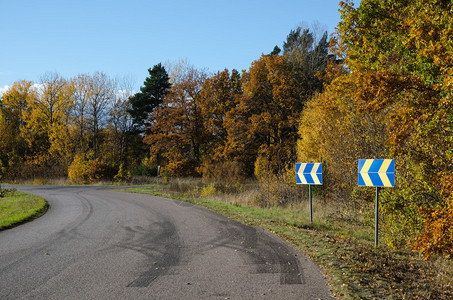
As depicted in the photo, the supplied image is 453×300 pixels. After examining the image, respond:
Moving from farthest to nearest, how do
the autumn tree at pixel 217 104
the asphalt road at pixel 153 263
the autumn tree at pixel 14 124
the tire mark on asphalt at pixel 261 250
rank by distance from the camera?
the autumn tree at pixel 14 124 → the autumn tree at pixel 217 104 → the tire mark on asphalt at pixel 261 250 → the asphalt road at pixel 153 263

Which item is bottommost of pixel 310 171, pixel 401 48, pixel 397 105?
pixel 310 171

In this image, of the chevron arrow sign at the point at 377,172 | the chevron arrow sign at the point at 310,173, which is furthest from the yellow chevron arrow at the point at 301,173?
the chevron arrow sign at the point at 377,172

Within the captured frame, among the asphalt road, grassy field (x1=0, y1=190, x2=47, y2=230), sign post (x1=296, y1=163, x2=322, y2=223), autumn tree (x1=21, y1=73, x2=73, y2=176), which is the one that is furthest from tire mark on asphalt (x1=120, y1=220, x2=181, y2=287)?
autumn tree (x1=21, y1=73, x2=73, y2=176)

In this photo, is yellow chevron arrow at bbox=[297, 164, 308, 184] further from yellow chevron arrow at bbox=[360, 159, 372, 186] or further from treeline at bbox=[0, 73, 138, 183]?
treeline at bbox=[0, 73, 138, 183]

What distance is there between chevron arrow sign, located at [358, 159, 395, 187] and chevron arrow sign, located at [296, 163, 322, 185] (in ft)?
6.45

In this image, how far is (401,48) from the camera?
7945 mm

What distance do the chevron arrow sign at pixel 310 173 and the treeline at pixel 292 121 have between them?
126 cm

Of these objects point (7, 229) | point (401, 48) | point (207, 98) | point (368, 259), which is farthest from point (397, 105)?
point (207, 98)

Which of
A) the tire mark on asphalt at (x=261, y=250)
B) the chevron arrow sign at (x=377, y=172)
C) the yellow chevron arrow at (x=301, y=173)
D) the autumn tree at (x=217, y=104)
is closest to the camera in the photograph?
the tire mark on asphalt at (x=261, y=250)

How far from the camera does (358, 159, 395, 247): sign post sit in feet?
23.6

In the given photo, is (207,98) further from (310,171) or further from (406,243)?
(406,243)

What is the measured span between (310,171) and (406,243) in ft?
11.2

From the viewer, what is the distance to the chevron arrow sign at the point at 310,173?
9939mm

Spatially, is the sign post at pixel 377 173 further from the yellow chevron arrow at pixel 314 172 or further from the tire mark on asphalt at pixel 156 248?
the tire mark on asphalt at pixel 156 248
